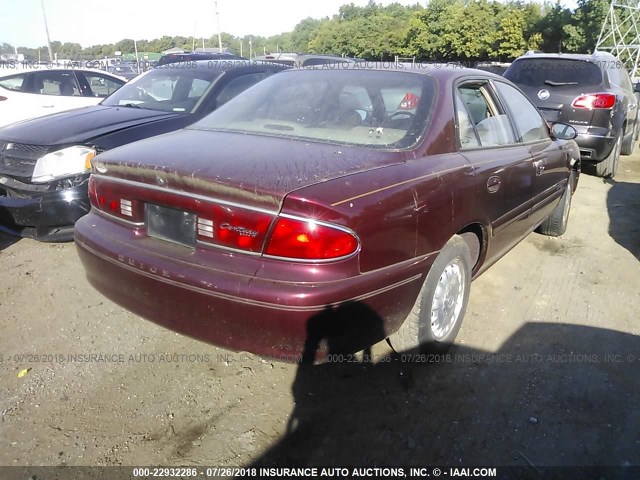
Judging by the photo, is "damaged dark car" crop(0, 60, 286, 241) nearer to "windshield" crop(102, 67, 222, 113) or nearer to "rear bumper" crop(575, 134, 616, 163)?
"windshield" crop(102, 67, 222, 113)

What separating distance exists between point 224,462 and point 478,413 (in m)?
1.24

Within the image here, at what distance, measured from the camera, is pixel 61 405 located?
8.24ft

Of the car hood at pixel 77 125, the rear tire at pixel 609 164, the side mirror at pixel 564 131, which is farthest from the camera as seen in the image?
the rear tire at pixel 609 164

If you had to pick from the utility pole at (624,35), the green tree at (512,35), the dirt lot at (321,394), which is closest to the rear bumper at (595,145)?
the dirt lot at (321,394)

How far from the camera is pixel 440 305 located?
2.81 meters

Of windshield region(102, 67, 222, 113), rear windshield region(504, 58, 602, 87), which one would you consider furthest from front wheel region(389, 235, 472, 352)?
rear windshield region(504, 58, 602, 87)

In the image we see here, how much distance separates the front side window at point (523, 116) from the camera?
3.59m

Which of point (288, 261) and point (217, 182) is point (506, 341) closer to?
point (288, 261)

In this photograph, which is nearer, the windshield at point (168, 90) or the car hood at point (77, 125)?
the car hood at point (77, 125)

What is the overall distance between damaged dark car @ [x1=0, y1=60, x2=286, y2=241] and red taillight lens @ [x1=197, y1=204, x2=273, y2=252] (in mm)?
2240

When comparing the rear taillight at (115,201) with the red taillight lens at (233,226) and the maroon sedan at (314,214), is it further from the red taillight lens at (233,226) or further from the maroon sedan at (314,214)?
the red taillight lens at (233,226)

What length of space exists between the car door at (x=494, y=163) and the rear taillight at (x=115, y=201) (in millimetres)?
1734

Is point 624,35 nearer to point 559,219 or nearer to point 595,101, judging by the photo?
point 595,101

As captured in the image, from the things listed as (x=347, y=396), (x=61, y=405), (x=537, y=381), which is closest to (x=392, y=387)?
(x=347, y=396)
